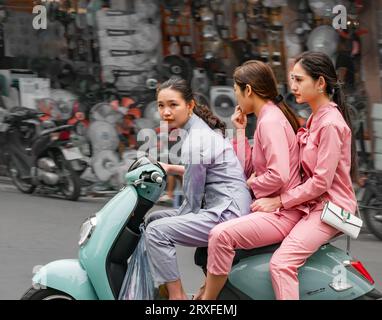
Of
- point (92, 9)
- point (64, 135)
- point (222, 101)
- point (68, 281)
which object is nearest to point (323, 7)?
point (222, 101)

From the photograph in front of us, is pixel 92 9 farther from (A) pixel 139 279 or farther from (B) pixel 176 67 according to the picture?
(A) pixel 139 279

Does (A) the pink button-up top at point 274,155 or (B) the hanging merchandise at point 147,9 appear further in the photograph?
(B) the hanging merchandise at point 147,9

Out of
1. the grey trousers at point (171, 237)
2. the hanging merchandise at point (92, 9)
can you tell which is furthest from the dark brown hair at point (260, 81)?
the hanging merchandise at point (92, 9)

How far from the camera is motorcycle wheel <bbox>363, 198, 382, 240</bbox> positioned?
23.6 feet

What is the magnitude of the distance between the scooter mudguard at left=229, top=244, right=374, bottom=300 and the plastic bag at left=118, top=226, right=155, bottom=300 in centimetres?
40

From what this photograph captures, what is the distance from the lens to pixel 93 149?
345 inches

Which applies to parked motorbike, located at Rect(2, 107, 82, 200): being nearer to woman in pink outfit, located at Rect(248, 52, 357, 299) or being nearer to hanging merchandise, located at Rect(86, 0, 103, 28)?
hanging merchandise, located at Rect(86, 0, 103, 28)

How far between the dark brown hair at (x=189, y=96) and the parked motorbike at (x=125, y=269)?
350 mm

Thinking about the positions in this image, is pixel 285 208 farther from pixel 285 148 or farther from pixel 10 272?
pixel 10 272

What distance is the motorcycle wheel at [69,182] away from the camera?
836 cm

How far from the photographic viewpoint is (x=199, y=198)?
3939 millimetres

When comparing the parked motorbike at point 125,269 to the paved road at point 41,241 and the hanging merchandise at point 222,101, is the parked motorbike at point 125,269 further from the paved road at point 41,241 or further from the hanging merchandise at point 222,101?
the hanging merchandise at point 222,101

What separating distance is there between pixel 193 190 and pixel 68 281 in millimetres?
712

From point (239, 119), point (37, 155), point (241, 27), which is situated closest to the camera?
point (239, 119)
